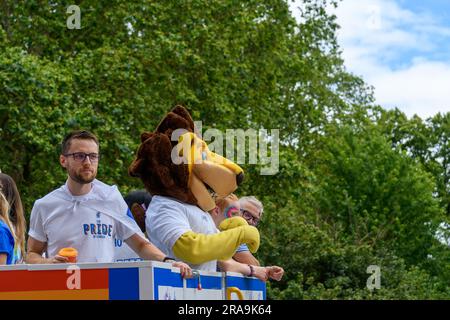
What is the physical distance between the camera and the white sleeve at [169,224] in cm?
562

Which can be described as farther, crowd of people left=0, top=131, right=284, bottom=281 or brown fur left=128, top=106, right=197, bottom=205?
brown fur left=128, top=106, right=197, bottom=205

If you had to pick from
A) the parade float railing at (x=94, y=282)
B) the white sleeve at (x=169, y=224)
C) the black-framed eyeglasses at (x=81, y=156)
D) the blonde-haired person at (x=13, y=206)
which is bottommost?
the parade float railing at (x=94, y=282)

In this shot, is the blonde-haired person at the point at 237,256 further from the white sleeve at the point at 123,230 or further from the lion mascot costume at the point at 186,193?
the white sleeve at the point at 123,230

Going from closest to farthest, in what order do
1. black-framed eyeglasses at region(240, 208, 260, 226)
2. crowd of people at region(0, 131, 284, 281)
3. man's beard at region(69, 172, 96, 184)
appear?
crowd of people at region(0, 131, 284, 281) → man's beard at region(69, 172, 96, 184) → black-framed eyeglasses at region(240, 208, 260, 226)

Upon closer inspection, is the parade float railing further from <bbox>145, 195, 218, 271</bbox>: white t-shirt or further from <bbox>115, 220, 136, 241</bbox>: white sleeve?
<bbox>115, 220, 136, 241</bbox>: white sleeve

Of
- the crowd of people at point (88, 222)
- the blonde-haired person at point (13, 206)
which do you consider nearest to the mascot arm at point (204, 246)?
the crowd of people at point (88, 222)

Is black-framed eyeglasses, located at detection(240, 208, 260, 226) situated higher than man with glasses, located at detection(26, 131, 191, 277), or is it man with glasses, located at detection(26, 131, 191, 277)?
black-framed eyeglasses, located at detection(240, 208, 260, 226)

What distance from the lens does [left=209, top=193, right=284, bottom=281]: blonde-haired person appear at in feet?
19.5

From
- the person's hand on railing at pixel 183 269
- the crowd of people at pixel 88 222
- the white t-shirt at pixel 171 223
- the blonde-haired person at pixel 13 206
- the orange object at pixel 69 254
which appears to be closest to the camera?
the person's hand on railing at pixel 183 269

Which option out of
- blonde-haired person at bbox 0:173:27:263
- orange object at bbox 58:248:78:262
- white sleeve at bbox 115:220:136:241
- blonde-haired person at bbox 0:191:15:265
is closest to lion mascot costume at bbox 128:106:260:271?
white sleeve at bbox 115:220:136:241

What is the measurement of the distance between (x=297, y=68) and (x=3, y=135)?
791 cm

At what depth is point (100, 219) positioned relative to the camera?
592cm

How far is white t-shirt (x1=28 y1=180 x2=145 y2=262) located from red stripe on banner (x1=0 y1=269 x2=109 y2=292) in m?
1.12

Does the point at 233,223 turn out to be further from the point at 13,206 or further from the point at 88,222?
the point at 13,206
